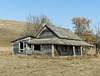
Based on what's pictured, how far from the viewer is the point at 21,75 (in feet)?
30.7

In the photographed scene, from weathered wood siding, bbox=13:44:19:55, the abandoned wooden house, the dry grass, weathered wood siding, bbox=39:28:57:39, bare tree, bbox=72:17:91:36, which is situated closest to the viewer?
the dry grass

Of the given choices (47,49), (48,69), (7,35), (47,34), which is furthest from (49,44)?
(7,35)

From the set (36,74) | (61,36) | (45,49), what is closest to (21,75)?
(36,74)

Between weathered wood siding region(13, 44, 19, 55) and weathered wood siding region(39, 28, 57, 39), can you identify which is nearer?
weathered wood siding region(39, 28, 57, 39)

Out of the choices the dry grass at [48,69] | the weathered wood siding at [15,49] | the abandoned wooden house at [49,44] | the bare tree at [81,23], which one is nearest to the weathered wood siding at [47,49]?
the abandoned wooden house at [49,44]

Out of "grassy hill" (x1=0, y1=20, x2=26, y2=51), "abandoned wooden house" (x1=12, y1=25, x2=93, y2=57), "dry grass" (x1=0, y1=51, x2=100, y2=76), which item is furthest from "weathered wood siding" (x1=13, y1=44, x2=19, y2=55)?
"grassy hill" (x1=0, y1=20, x2=26, y2=51)

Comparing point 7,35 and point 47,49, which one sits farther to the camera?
point 7,35

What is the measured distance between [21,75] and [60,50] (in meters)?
15.6

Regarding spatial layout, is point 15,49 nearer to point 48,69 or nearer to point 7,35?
point 48,69

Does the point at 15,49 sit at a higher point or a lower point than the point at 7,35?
lower

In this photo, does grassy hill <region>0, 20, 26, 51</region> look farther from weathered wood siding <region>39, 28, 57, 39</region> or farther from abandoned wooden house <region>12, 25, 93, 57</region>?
weathered wood siding <region>39, 28, 57, 39</region>

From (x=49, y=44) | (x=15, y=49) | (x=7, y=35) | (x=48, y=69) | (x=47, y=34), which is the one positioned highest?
(x=7, y=35)

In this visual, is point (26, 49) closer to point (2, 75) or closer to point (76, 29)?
point (2, 75)

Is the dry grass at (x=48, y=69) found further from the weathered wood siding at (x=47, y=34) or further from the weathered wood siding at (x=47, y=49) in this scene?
the weathered wood siding at (x=47, y=34)
